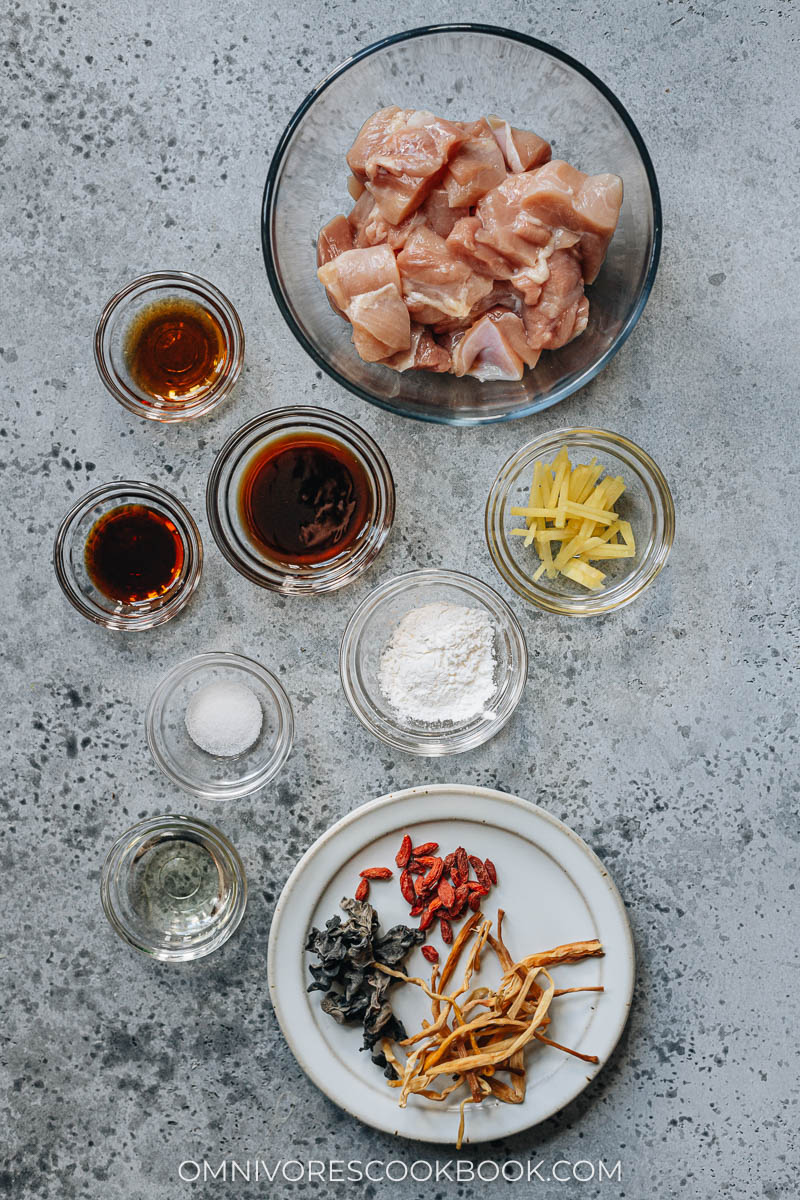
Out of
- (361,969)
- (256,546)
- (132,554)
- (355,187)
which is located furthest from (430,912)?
(355,187)

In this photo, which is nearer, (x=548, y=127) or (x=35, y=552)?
(x=548, y=127)

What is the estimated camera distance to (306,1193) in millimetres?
1941

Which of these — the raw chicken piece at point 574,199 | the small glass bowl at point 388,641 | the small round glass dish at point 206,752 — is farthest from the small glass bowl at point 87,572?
the raw chicken piece at point 574,199

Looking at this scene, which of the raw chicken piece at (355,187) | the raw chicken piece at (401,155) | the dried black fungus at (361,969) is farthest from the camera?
the dried black fungus at (361,969)

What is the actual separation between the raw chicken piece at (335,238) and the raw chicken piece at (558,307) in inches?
14.7

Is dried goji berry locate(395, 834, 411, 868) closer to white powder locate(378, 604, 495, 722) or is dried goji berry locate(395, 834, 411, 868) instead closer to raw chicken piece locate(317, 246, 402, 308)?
white powder locate(378, 604, 495, 722)

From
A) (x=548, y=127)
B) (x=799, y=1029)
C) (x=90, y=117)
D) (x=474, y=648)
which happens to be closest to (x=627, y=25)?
(x=548, y=127)

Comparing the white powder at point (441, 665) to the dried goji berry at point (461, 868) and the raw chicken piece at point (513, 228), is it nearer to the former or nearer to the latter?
the dried goji berry at point (461, 868)

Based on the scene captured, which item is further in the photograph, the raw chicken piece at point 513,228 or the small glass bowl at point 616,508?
the small glass bowl at point 616,508

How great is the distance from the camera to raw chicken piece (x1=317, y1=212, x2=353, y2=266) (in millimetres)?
1741

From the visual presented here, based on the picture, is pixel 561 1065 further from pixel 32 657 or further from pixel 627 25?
pixel 627 25

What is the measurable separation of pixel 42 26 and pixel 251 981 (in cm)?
210

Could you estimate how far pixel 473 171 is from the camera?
64.8 inches

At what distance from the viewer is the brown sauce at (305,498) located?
76.4 inches
